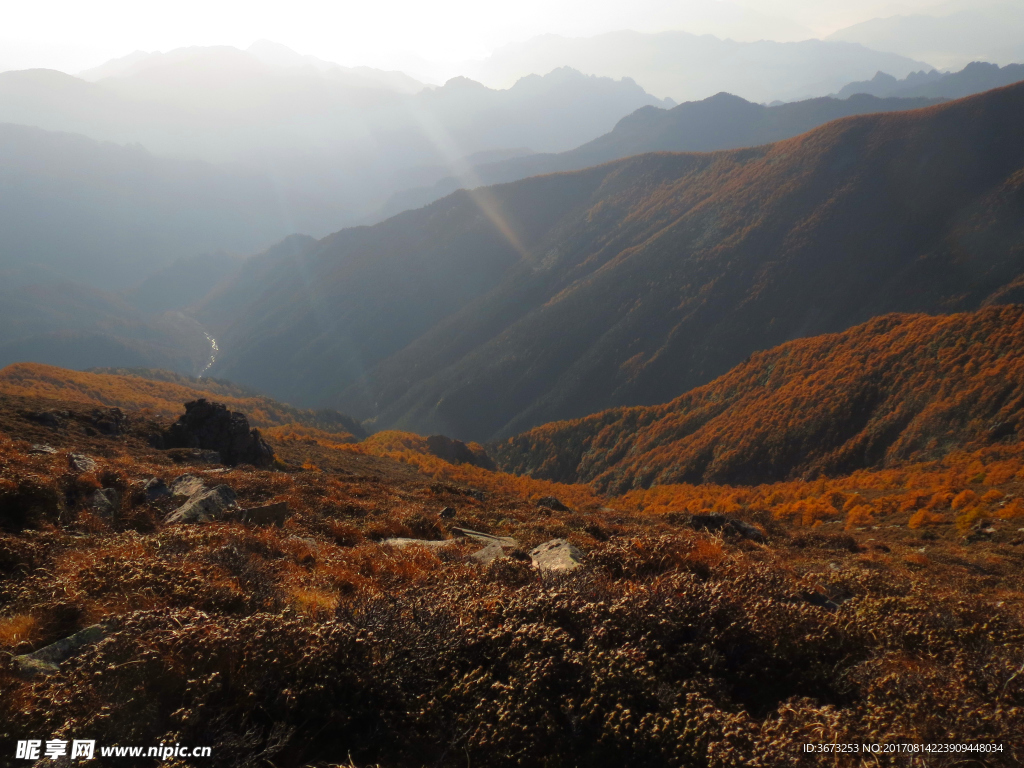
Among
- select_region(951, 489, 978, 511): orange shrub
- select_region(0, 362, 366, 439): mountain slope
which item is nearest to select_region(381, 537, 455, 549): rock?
select_region(951, 489, 978, 511): orange shrub

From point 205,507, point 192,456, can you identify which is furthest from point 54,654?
point 192,456

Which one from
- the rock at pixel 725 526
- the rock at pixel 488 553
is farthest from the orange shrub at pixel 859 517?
the rock at pixel 488 553

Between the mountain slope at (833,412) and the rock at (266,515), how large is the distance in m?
47.1

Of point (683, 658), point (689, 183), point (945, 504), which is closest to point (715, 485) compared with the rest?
point (945, 504)

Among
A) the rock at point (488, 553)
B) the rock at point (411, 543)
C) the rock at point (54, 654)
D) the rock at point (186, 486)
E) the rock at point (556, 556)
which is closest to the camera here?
the rock at point (54, 654)

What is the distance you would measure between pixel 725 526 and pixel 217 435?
20144mm

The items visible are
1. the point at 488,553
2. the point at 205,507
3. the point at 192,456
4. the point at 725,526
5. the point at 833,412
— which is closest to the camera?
the point at 488,553

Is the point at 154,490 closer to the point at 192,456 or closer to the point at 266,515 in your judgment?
the point at 266,515

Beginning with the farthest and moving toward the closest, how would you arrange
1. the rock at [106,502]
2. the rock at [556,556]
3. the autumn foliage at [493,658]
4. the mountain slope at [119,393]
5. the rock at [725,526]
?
the mountain slope at [119,393] → the rock at [725,526] → the rock at [106,502] → the rock at [556,556] → the autumn foliage at [493,658]

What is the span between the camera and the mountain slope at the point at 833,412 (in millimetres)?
A: 39781

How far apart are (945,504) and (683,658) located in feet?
76.3

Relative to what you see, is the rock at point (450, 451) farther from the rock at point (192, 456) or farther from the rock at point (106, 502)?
the rock at point (106, 502)

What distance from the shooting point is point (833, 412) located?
4994 cm

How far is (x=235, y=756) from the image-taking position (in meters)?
2.26
